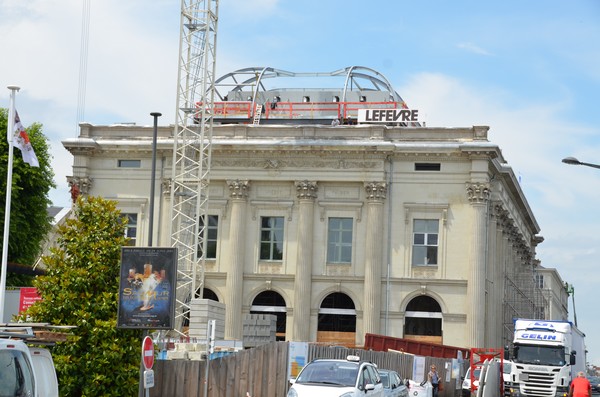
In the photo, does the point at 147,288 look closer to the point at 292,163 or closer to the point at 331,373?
the point at 331,373

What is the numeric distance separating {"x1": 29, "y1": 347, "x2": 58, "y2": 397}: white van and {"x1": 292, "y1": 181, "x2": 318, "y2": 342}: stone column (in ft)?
153

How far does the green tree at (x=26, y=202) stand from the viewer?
58.7 meters

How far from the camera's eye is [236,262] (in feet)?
225

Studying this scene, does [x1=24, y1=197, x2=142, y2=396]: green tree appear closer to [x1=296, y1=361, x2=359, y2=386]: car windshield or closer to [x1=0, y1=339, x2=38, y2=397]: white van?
[x1=296, y1=361, x2=359, y2=386]: car windshield

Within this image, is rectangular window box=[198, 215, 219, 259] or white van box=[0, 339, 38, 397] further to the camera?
rectangular window box=[198, 215, 219, 259]

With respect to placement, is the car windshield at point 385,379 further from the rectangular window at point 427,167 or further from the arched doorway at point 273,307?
the rectangular window at point 427,167

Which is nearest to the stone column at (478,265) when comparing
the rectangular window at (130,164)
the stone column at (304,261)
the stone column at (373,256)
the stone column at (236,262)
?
the stone column at (373,256)

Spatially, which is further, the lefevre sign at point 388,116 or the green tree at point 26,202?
the lefevre sign at point 388,116

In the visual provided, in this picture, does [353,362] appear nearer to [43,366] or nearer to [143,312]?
[143,312]

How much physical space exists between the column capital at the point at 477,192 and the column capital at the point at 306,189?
9492 millimetres

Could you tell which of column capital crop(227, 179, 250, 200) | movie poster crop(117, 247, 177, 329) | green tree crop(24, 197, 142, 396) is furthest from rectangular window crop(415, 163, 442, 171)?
movie poster crop(117, 247, 177, 329)

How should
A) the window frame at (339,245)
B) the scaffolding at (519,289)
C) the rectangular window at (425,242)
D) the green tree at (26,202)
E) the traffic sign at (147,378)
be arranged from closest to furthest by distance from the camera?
the traffic sign at (147,378), the green tree at (26,202), the rectangular window at (425,242), the window frame at (339,245), the scaffolding at (519,289)

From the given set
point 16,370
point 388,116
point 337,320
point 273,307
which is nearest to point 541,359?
point 337,320

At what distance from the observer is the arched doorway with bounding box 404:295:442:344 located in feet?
219
